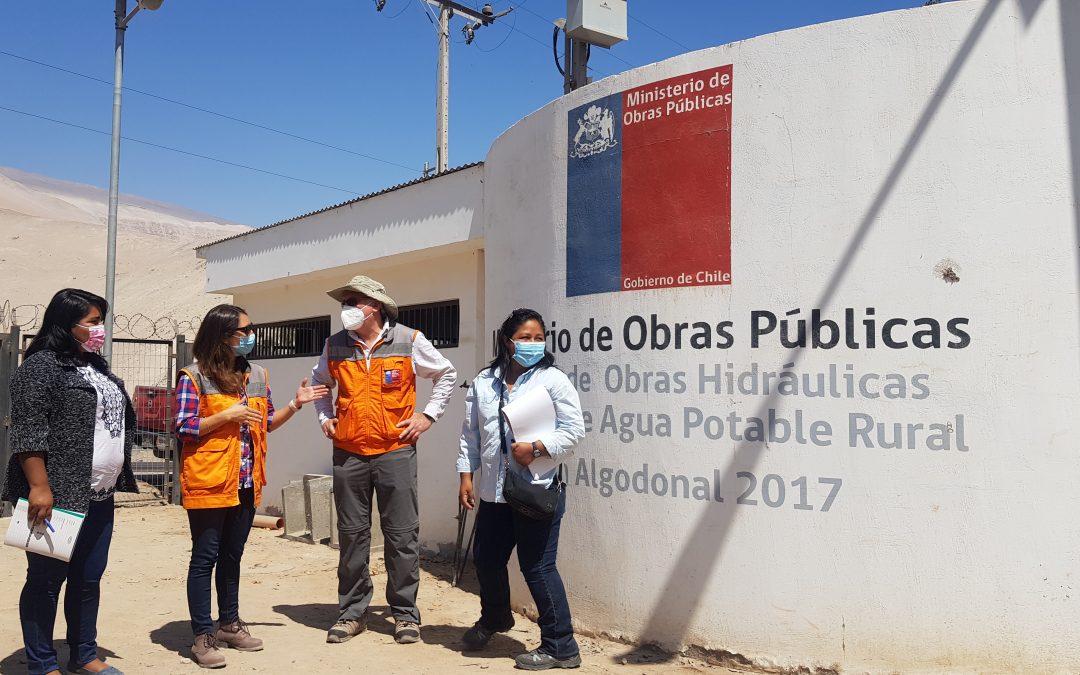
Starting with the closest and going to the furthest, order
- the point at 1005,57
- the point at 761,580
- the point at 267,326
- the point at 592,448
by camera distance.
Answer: the point at 1005,57, the point at 761,580, the point at 592,448, the point at 267,326

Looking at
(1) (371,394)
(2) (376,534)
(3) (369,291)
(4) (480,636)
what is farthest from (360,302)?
(2) (376,534)

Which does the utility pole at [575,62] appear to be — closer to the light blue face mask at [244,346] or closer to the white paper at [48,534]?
the light blue face mask at [244,346]

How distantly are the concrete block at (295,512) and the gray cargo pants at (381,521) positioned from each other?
12.4 feet

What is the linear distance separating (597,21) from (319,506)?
504cm

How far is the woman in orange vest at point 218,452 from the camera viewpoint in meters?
4.20

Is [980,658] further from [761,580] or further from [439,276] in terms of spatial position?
[439,276]

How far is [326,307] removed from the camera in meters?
9.47

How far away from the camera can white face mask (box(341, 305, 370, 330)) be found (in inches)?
184

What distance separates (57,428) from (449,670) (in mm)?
2132

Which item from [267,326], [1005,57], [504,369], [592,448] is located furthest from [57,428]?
[267,326]

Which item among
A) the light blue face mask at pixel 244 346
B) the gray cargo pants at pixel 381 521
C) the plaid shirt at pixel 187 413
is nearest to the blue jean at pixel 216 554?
the plaid shirt at pixel 187 413

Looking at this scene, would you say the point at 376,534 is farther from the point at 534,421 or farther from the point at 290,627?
the point at 534,421

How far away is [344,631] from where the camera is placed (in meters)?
4.70

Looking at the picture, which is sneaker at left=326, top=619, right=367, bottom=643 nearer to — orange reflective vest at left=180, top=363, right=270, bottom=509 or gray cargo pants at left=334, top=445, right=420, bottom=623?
gray cargo pants at left=334, top=445, right=420, bottom=623
